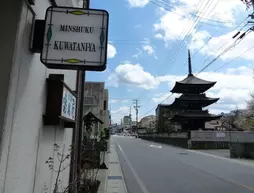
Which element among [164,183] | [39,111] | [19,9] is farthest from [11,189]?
[164,183]

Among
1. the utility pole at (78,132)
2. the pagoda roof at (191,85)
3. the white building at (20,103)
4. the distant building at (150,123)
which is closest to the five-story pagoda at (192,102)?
the pagoda roof at (191,85)

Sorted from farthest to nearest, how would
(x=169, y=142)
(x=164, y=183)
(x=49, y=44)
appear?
1. (x=169, y=142)
2. (x=164, y=183)
3. (x=49, y=44)

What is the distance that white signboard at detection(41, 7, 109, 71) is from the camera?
2.93 meters

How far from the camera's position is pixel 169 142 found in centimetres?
4997

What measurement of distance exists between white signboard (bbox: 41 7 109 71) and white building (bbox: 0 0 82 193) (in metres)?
0.23

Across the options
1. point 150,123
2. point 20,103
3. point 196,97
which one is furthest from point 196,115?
point 150,123

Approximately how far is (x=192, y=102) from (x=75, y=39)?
44777mm

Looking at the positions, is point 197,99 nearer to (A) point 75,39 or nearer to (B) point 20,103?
(A) point 75,39

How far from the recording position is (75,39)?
302 cm

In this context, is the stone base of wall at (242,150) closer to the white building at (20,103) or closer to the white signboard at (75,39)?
the white building at (20,103)

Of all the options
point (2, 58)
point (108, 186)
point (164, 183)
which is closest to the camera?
point (2, 58)

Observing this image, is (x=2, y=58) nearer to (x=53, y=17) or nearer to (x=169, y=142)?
(x=53, y=17)

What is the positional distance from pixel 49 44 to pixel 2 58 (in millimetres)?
601

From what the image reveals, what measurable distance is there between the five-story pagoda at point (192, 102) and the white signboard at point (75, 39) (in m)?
42.0
